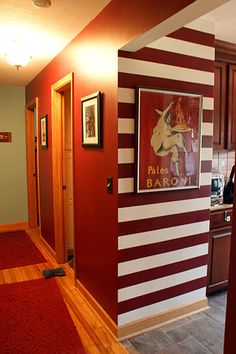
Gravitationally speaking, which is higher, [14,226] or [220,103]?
[220,103]

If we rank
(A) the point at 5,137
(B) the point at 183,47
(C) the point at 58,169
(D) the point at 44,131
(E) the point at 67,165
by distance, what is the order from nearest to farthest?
(B) the point at 183,47 → (C) the point at 58,169 → (E) the point at 67,165 → (D) the point at 44,131 → (A) the point at 5,137

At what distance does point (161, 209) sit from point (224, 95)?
134 centimetres

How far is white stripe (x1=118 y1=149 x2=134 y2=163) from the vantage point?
1.98 metres

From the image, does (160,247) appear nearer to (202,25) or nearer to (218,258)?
(218,258)

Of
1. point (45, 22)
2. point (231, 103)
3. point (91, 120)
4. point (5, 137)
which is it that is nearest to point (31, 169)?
point (5, 137)

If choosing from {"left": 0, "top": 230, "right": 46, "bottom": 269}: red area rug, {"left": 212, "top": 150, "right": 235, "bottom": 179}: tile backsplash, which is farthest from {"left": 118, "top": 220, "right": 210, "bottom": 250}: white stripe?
{"left": 0, "top": 230, "right": 46, "bottom": 269}: red area rug

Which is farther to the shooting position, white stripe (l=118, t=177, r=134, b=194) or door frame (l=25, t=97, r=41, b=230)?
door frame (l=25, t=97, r=41, b=230)

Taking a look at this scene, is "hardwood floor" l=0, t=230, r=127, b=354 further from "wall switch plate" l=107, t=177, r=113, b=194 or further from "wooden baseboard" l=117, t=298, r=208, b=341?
"wall switch plate" l=107, t=177, r=113, b=194

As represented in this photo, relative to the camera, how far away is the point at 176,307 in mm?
2354

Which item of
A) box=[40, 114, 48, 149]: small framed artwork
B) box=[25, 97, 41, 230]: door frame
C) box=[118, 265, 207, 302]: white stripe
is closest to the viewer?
box=[118, 265, 207, 302]: white stripe

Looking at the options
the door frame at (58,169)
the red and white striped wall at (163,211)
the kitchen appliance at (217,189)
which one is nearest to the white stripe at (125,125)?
the red and white striped wall at (163,211)

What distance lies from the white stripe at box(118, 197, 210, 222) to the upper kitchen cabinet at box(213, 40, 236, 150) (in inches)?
27.9

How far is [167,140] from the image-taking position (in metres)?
2.16

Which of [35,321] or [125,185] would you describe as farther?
[35,321]
